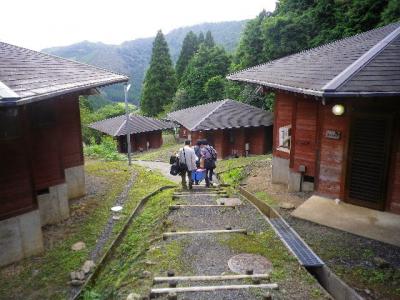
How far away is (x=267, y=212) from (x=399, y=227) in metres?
3.50

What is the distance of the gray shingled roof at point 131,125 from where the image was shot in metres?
34.4

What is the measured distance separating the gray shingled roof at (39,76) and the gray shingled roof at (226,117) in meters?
14.7

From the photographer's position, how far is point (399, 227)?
8961 millimetres

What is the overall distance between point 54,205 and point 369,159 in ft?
31.6

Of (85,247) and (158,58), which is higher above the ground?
(158,58)

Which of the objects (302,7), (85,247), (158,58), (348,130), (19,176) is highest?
(302,7)

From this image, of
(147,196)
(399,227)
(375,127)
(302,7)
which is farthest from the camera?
(302,7)

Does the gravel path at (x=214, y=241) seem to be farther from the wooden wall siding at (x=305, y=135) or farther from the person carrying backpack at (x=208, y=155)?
the wooden wall siding at (x=305, y=135)

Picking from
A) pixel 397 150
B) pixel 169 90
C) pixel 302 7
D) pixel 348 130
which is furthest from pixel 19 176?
pixel 169 90

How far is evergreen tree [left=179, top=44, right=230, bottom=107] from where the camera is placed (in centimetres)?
4531

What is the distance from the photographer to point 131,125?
35219 millimetres

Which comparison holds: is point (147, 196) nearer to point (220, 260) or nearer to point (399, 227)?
point (220, 260)

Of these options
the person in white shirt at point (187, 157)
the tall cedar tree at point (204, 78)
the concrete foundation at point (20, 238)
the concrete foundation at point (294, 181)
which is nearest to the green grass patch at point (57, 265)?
the concrete foundation at point (20, 238)

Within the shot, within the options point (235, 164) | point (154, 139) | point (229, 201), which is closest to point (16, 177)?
point (229, 201)
